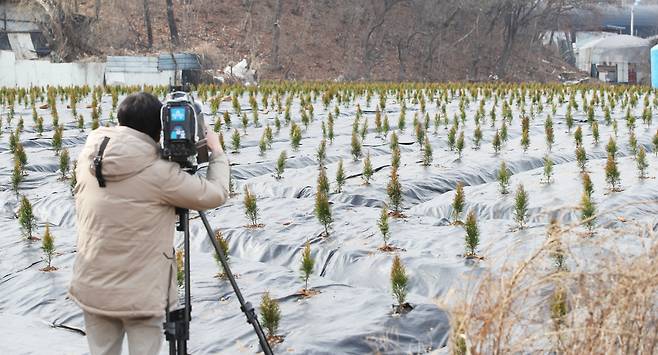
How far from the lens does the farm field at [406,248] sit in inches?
99.3

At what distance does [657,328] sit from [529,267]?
42 cm

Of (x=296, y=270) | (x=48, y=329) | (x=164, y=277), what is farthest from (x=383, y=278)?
(x=164, y=277)

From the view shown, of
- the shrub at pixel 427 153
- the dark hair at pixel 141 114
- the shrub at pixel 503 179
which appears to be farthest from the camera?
the shrub at pixel 427 153

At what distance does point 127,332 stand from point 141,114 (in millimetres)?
705

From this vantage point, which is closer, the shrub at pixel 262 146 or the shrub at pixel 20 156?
the shrub at pixel 20 156

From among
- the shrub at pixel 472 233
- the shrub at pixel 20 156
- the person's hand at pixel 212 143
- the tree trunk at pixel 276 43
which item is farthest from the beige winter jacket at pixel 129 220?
the tree trunk at pixel 276 43

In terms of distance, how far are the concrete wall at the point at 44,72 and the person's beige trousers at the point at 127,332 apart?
72.8 ft

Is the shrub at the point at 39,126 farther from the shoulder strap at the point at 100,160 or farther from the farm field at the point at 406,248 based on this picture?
the shoulder strap at the point at 100,160

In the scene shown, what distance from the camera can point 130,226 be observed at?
2.86 metres

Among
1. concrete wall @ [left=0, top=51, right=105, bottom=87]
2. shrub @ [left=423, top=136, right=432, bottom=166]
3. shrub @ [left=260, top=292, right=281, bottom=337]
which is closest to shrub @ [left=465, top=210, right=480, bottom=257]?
shrub @ [left=260, top=292, right=281, bottom=337]

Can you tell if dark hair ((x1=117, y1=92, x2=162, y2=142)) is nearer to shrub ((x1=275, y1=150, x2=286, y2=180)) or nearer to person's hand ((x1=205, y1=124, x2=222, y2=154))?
person's hand ((x1=205, y1=124, x2=222, y2=154))

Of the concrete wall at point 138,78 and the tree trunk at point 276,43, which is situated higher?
the tree trunk at point 276,43

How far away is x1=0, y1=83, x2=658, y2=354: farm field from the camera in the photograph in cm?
252

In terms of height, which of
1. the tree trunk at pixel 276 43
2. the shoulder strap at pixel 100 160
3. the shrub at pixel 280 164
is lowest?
the shrub at pixel 280 164
